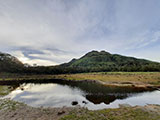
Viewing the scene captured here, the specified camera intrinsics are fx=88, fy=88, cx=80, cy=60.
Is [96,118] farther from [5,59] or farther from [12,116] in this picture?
[5,59]

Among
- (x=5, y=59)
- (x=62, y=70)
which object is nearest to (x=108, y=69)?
(x=62, y=70)

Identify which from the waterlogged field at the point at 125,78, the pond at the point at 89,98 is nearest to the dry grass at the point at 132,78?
the waterlogged field at the point at 125,78

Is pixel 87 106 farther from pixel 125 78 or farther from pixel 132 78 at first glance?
pixel 132 78

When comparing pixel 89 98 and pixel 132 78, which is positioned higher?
pixel 132 78

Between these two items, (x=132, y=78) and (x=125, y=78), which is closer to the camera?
(x=132, y=78)

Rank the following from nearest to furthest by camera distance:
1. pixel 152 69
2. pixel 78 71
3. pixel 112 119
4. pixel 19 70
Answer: pixel 112 119
pixel 152 69
pixel 19 70
pixel 78 71

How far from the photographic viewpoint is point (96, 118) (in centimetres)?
1305

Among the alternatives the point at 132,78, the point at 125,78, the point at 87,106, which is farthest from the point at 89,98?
the point at 132,78

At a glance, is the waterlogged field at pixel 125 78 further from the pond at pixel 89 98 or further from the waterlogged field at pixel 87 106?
the waterlogged field at pixel 87 106

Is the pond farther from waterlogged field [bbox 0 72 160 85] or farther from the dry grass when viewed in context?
the dry grass

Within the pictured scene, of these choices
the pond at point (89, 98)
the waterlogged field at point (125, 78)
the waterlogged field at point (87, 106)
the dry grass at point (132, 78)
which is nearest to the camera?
the waterlogged field at point (87, 106)

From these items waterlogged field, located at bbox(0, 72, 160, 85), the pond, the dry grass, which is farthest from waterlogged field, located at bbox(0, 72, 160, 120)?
→ the dry grass

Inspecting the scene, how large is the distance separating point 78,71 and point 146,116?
114 metres

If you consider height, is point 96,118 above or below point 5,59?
below
